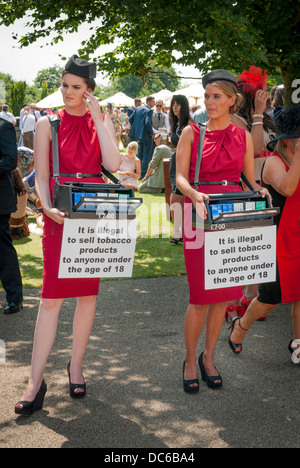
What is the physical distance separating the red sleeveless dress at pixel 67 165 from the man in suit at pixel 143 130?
14.4 meters

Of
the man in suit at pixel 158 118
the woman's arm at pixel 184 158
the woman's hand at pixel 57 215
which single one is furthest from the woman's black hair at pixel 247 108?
the man in suit at pixel 158 118

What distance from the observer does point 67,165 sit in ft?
12.4

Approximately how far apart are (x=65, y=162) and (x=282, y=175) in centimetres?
161

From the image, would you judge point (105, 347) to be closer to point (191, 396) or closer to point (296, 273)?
point (191, 396)

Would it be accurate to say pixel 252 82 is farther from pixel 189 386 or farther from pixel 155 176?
pixel 155 176

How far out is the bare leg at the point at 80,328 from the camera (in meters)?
4.06

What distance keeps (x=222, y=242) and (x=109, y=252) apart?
69 centimetres

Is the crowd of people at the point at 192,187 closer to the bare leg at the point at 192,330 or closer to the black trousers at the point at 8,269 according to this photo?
the bare leg at the point at 192,330

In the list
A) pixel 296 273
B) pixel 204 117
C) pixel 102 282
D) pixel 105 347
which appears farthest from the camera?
pixel 204 117

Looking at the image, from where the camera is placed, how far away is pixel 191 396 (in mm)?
4137

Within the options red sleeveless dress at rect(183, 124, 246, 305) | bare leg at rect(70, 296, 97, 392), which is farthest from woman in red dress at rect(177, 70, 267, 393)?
bare leg at rect(70, 296, 97, 392)

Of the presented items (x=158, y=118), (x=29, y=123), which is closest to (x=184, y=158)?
(x=158, y=118)

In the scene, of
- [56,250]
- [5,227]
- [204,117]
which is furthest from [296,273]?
[204,117]

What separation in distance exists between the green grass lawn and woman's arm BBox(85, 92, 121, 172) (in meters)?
3.59
